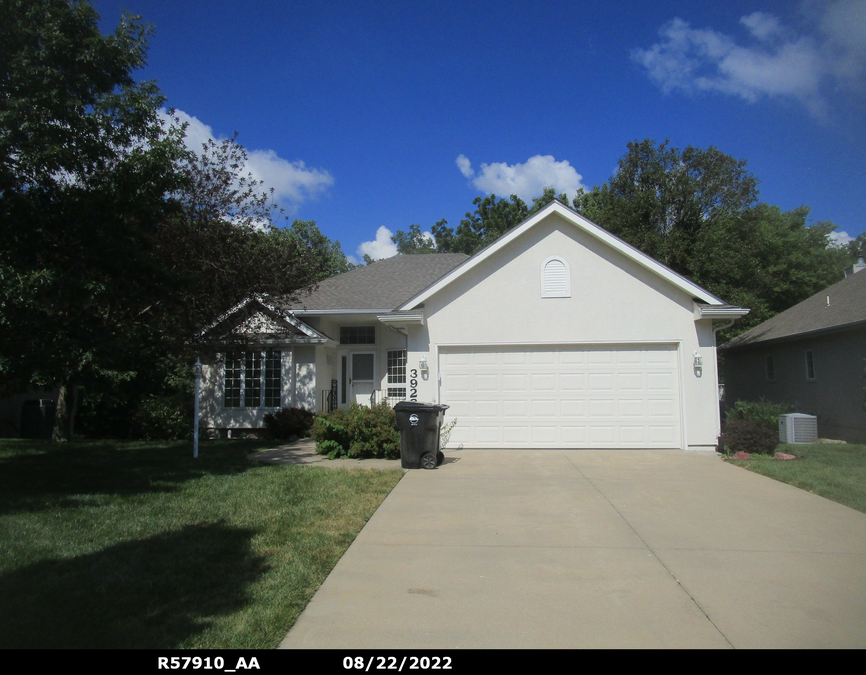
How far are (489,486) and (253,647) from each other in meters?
5.63

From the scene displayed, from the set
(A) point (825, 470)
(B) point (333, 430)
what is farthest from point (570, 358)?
(B) point (333, 430)

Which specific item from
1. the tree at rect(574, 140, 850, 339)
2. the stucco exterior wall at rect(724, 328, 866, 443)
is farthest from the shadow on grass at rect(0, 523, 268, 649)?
the tree at rect(574, 140, 850, 339)

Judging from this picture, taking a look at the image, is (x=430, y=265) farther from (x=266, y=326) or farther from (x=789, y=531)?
(x=789, y=531)

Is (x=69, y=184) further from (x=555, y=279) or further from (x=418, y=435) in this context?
(x=555, y=279)

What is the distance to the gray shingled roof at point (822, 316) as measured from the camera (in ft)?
51.1

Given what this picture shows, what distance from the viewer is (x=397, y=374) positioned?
16.7 m

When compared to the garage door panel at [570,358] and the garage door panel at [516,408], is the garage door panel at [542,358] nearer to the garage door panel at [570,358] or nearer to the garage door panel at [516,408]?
the garage door panel at [570,358]

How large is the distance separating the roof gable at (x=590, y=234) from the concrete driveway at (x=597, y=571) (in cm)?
459

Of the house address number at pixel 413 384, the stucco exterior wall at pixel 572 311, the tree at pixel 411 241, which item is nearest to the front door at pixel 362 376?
the house address number at pixel 413 384

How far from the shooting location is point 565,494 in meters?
8.52

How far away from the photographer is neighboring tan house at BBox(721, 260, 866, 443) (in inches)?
603

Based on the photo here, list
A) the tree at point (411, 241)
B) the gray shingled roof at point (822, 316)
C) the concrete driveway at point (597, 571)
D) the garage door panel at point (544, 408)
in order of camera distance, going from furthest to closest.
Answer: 1. the tree at point (411, 241)
2. the gray shingled roof at point (822, 316)
3. the garage door panel at point (544, 408)
4. the concrete driveway at point (597, 571)

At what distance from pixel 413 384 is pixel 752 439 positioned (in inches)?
273

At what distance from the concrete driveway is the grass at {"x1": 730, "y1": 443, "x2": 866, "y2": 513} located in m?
0.41
